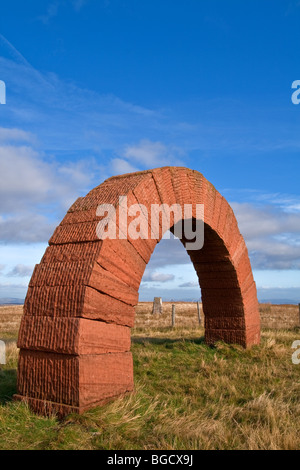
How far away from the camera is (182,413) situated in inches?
169

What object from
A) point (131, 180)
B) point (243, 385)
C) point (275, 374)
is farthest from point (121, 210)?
point (275, 374)

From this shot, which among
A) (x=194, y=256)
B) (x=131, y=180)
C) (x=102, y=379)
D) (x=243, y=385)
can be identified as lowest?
(x=243, y=385)

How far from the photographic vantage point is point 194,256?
327 inches

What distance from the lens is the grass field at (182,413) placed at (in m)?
3.29

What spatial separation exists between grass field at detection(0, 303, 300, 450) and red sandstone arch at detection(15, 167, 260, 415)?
0.81 feet

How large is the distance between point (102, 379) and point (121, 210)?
189cm

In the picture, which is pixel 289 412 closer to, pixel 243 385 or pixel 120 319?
pixel 243 385

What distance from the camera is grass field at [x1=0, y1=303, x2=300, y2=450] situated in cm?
329
